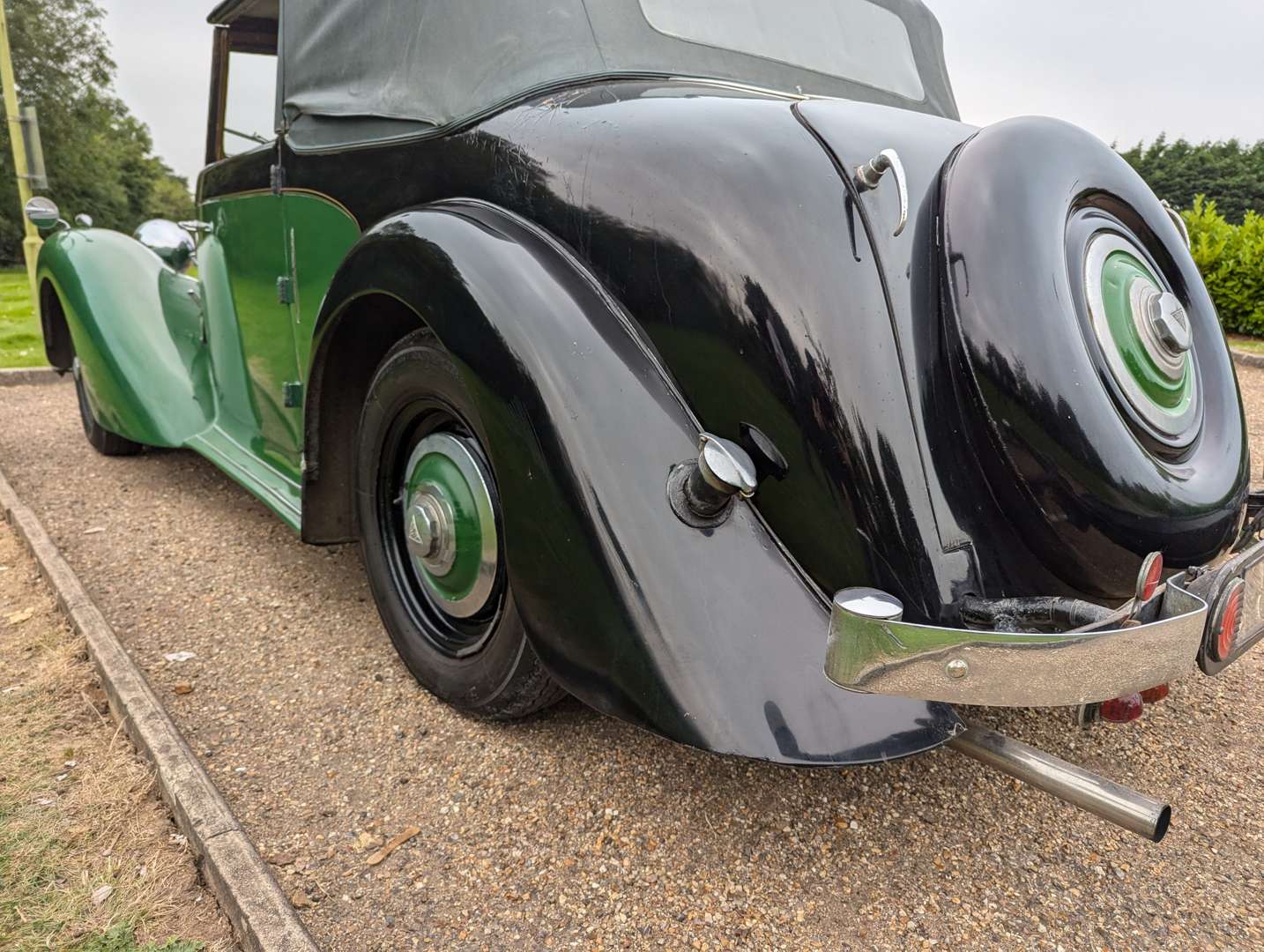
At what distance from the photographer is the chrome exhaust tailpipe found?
4.33ft

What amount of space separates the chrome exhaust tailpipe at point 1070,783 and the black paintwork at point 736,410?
68mm

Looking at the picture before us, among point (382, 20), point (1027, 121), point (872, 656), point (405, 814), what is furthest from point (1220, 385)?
point (382, 20)

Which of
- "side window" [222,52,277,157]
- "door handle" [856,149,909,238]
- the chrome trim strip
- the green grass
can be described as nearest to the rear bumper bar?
the chrome trim strip

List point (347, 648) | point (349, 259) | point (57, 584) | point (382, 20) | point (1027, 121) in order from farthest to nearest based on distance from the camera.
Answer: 1. point (57, 584)
2. point (347, 648)
3. point (382, 20)
4. point (349, 259)
5. point (1027, 121)

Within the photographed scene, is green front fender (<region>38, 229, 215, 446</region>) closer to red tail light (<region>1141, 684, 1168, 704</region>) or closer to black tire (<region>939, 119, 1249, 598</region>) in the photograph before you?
black tire (<region>939, 119, 1249, 598</region>)

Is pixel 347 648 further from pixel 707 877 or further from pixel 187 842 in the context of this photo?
pixel 707 877

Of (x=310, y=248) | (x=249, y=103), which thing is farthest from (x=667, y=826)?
(x=249, y=103)

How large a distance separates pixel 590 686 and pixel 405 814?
65 centimetres

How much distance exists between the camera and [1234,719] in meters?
2.46

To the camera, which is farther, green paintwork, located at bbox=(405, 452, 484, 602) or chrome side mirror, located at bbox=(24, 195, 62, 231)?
chrome side mirror, located at bbox=(24, 195, 62, 231)

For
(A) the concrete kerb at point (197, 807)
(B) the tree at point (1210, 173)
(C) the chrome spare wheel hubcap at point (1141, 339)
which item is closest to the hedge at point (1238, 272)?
(C) the chrome spare wheel hubcap at point (1141, 339)

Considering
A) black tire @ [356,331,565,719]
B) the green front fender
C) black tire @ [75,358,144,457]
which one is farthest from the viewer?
black tire @ [75,358,144,457]

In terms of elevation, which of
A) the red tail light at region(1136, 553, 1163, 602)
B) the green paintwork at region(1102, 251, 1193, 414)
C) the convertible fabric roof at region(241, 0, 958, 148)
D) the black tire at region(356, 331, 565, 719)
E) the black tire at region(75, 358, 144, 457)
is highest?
the convertible fabric roof at region(241, 0, 958, 148)

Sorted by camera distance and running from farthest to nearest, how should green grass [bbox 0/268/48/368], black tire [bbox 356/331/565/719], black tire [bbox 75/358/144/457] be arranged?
green grass [bbox 0/268/48/368], black tire [bbox 75/358/144/457], black tire [bbox 356/331/565/719]
